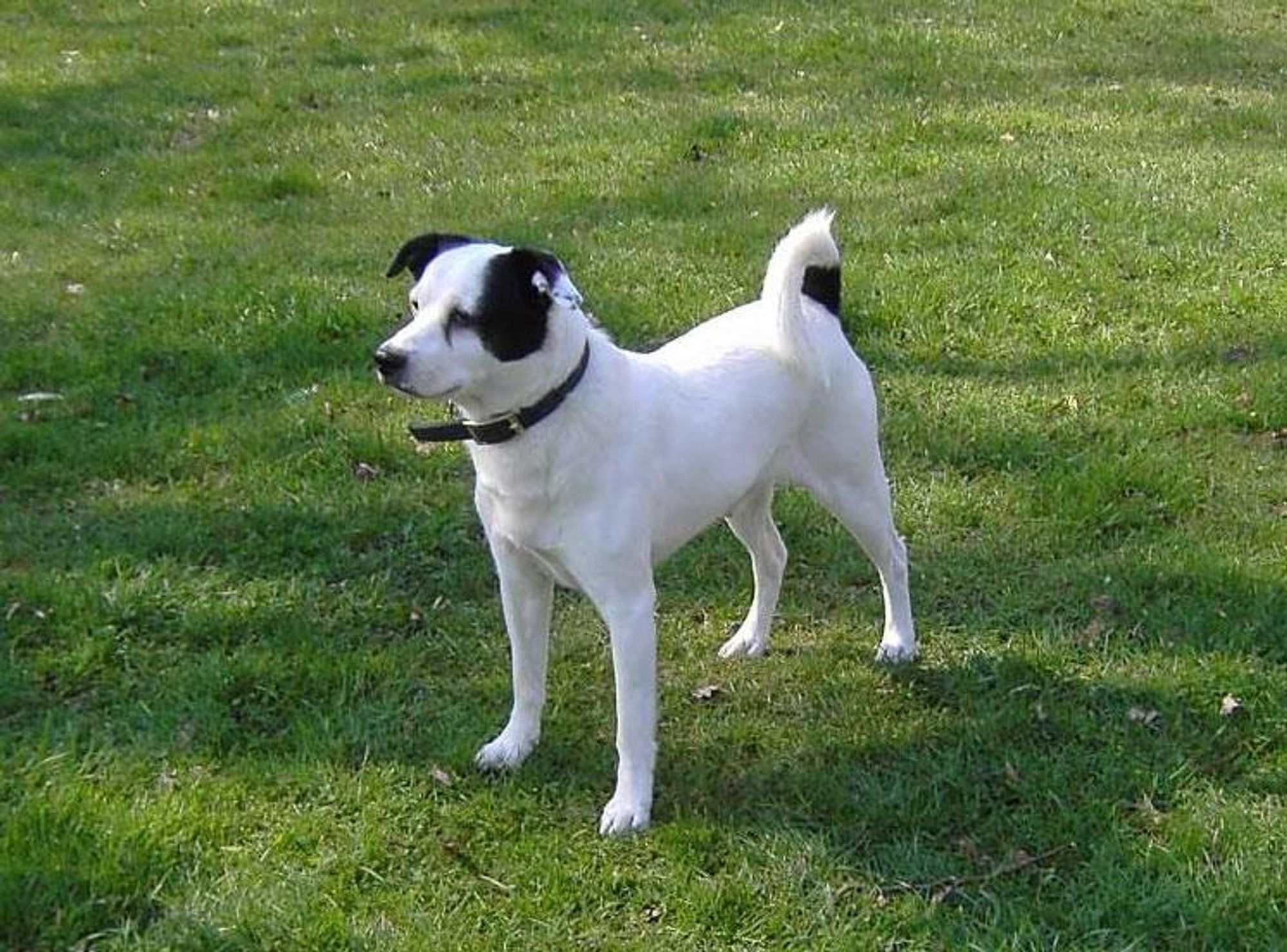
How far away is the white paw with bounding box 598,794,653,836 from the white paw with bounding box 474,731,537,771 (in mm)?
333

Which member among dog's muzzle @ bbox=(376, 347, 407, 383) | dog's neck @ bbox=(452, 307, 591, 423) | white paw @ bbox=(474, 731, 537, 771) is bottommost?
white paw @ bbox=(474, 731, 537, 771)

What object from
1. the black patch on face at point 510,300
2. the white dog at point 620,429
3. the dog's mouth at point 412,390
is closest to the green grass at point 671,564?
the white dog at point 620,429

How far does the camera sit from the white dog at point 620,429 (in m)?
3.23

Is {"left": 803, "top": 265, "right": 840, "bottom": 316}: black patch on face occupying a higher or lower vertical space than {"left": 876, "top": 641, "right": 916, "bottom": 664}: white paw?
higher

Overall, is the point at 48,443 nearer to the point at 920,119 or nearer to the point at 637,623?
the point at 637,623

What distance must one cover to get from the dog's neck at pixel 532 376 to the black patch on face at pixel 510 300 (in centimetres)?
6

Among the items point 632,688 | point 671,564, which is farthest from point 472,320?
point 671,564

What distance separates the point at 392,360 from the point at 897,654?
184cm

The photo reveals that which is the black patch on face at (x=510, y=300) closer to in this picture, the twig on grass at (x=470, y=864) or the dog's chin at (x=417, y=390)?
the dog's chin at (x=417, y=390)

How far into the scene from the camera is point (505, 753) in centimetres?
390

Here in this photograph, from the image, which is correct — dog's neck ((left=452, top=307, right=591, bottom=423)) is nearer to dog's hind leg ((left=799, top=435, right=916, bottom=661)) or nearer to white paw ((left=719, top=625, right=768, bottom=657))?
dog's hind leg ((left=799, top=435, right=916, bottom=661))

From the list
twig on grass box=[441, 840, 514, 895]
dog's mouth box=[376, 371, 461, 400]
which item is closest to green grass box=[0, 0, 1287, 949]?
twig on grass box=[441, 840, 514, 895]

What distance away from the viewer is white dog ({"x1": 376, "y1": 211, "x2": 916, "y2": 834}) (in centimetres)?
323

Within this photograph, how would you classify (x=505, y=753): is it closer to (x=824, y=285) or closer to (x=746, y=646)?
(x=746, y=646)
